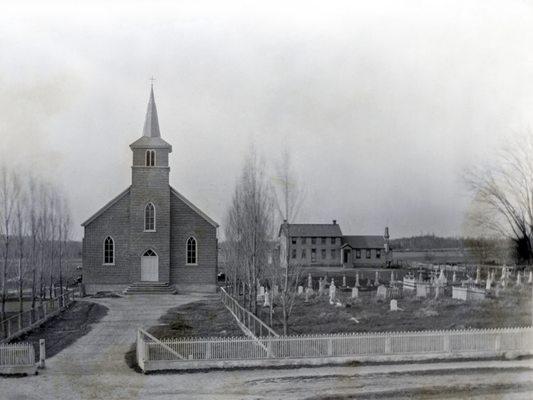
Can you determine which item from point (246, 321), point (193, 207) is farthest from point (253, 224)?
point (193, 207)

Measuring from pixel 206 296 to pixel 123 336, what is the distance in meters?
15.0

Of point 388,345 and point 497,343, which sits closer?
point 388,345

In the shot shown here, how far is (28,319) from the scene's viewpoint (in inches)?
996

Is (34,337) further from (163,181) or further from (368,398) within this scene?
(163,181)

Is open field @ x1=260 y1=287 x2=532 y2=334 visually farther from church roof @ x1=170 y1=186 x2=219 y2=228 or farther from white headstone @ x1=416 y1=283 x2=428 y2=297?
church roof @ x1=170 y1=186 x2=219 y2=228

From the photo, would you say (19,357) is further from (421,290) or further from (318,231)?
(318,231)

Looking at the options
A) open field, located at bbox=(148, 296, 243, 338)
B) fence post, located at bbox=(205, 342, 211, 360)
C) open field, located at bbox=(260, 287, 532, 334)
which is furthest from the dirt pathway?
open field, located at bbox=(148, 296, 243, 338)

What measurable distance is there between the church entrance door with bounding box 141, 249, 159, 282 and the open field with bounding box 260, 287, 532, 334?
12.0 metres

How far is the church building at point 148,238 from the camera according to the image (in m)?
37.8

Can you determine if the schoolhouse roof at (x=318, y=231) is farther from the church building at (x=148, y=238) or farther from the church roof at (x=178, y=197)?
the church building at (x=148, y=238)

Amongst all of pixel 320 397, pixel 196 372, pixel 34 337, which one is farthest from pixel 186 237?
pixel 320 397

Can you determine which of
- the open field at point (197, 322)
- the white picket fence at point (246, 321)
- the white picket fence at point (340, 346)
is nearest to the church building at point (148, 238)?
the white picket fence at point (246, 321)

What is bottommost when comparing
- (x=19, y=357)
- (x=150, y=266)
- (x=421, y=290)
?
(x=19, y=357)

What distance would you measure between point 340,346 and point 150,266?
24.6 m
